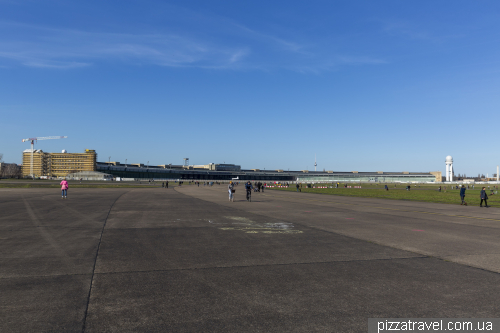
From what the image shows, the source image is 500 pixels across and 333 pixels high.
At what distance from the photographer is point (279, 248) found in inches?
388

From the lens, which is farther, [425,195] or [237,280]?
[425,195]

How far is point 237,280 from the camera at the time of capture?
6.59 meters

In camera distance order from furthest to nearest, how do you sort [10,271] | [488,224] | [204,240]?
[488,224]
[204,240]
[10,271]

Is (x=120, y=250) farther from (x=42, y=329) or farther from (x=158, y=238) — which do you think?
(x=42, y=329)

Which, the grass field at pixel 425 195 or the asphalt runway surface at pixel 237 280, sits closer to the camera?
the asphalt runway surface at pixel 237 280

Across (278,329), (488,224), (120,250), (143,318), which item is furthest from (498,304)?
(488,224)

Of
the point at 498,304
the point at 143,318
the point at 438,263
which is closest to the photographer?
the point at 143,318

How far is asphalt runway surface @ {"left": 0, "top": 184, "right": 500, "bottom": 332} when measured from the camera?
4.75 m

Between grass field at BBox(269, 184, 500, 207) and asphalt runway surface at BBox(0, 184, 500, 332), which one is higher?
asphalt runway surface at BBox(0, 184, 500, 332)

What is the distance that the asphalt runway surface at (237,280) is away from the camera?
15.6 feet

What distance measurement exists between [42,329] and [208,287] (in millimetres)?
2643

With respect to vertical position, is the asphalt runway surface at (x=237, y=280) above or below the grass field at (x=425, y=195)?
above

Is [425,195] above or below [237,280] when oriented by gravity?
below

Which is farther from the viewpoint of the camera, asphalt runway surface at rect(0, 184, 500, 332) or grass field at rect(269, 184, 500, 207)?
grass field at rect(269, 184, 500, 207)
